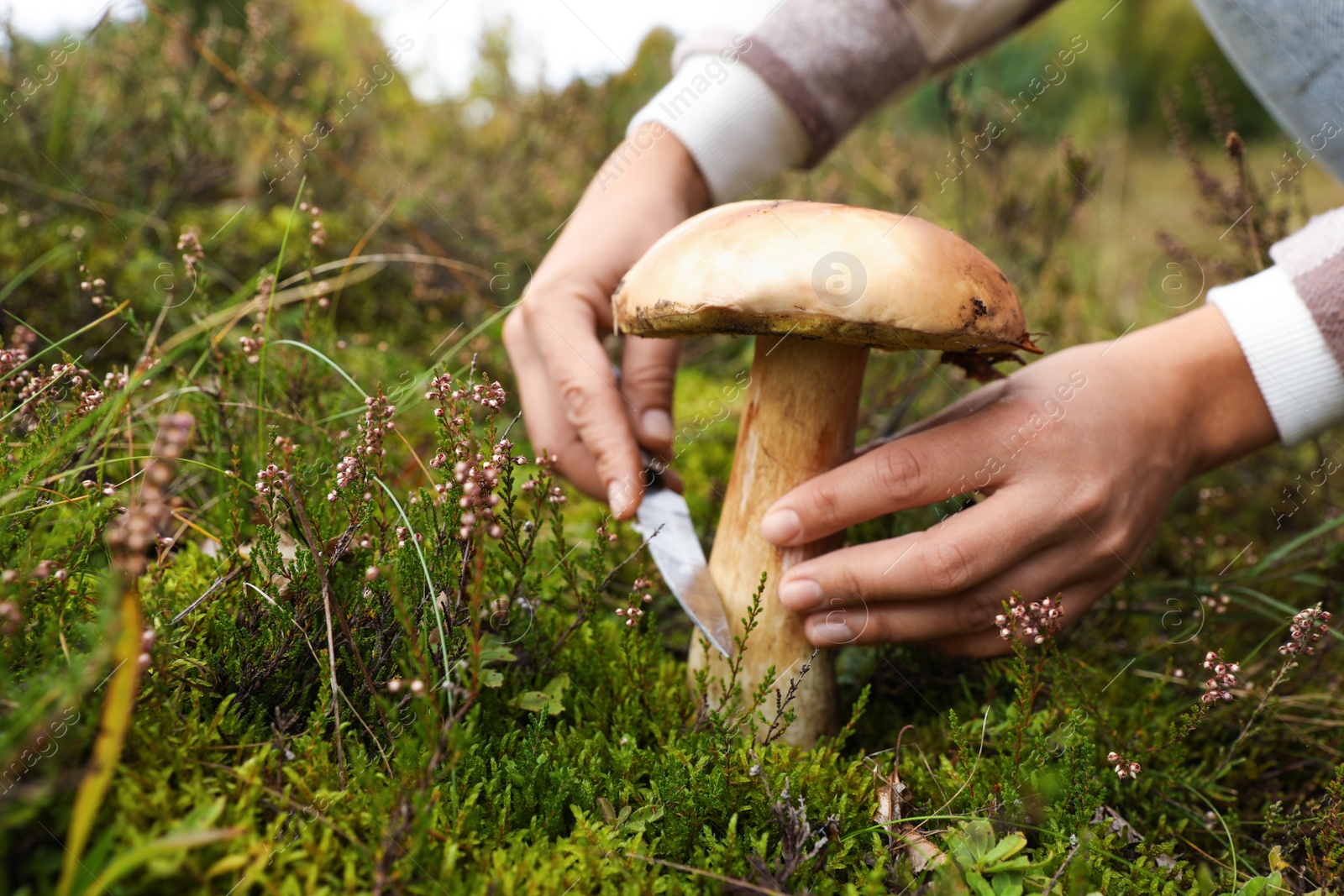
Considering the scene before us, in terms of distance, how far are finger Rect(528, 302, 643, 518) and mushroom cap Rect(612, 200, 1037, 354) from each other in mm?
429

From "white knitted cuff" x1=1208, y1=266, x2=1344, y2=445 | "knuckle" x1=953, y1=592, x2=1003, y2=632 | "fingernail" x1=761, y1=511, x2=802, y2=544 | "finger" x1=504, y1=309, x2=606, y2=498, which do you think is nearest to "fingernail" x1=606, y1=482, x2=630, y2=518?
"finger" x1=504, y1=309, x2=606, y2=498

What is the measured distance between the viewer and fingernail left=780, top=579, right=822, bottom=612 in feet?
5.09

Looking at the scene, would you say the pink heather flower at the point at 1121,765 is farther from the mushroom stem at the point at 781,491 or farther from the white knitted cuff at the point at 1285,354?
the white knitted cuff at the point at 1285,354

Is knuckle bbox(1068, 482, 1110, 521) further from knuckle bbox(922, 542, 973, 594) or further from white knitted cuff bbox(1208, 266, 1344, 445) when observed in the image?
white knitted cuff bbox(1208, 266, 1344, 445)

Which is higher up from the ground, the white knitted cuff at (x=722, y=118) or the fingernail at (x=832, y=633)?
the white knitted cuff at (x=722, y=118)

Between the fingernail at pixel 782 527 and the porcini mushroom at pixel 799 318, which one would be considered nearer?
the porcini mushroom at pixel 799 318

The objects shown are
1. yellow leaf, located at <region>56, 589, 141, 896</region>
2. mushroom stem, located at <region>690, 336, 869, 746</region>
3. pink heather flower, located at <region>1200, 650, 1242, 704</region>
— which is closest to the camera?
yellow leaf, located at <region>56, 589, 141, 896</region>

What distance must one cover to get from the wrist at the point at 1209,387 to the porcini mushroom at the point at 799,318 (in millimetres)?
443

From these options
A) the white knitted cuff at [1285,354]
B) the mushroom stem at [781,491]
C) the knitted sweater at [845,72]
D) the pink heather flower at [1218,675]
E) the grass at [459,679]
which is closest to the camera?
the grass at [459,679]

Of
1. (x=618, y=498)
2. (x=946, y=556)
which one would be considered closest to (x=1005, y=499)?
(x=946, y=556)

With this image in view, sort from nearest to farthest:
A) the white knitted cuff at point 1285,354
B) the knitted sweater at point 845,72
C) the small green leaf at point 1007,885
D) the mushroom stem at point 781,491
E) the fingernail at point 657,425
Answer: the small green leaf at point 1007,885 < the mushroom stem at point 781,491 < the white knitted cuff at point 1285,354 < the fingernail at point 657,425 < the knitted sweater at point 845,72

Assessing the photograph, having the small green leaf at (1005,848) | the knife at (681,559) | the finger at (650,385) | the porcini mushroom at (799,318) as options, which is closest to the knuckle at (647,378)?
the finger at (650,385)

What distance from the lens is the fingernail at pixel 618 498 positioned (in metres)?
1.68

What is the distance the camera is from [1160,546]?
8.27ft
